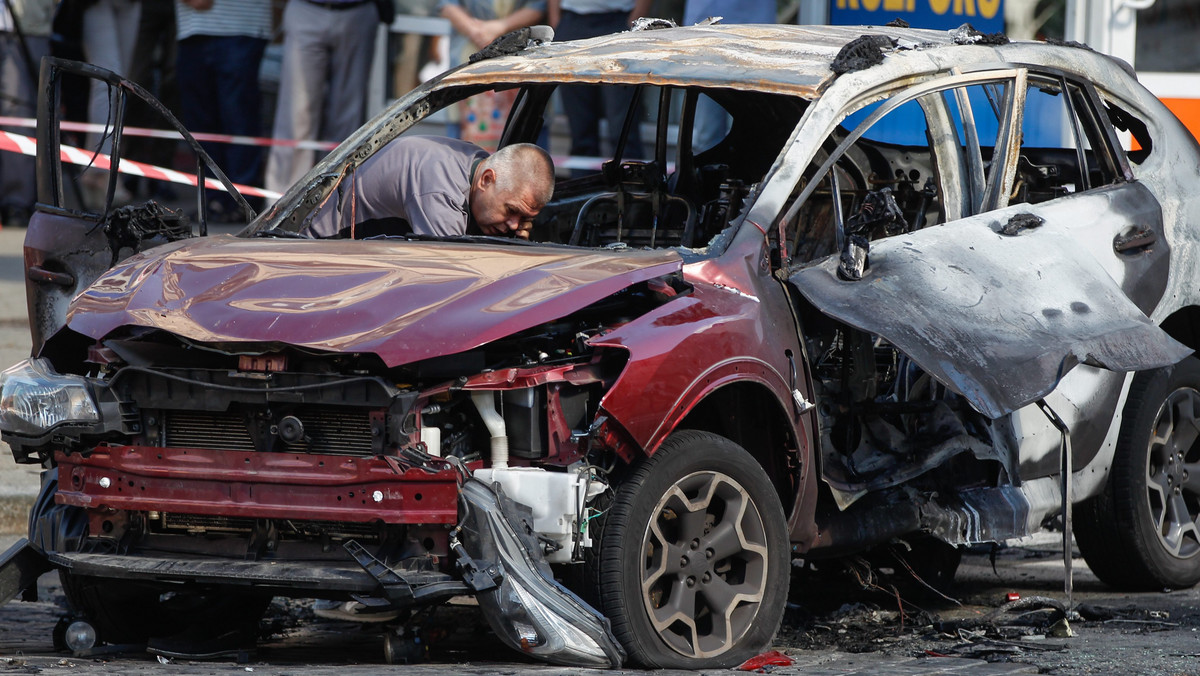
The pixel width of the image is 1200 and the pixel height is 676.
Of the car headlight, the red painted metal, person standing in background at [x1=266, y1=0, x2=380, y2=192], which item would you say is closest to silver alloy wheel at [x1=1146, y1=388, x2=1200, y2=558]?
the red painted metal

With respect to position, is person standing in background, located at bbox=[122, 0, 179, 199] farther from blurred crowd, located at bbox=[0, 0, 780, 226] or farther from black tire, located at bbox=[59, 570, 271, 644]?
black tire, located at bbox=[59, 570, 271, 644]

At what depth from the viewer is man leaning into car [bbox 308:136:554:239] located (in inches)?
263

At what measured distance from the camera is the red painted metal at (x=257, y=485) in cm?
503

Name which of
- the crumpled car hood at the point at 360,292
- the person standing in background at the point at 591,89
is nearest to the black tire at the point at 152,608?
the crumpled car hood at the point at 360,292

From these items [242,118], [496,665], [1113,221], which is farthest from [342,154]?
[242,118]

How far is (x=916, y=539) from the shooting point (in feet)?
22.4

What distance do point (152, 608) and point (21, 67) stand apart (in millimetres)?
9544

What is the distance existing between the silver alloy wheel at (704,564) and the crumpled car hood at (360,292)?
0.68 metres

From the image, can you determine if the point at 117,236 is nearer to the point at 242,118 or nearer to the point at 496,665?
the point at 496,665

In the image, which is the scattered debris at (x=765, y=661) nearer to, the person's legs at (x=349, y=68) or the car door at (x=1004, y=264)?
the car door at (x=1004, y=264)

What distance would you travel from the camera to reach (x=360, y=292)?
5371 mm

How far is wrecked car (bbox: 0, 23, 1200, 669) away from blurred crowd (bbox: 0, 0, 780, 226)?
540 cm

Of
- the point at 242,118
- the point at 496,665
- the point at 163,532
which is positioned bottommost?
the point at 496,665

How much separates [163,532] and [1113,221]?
3601 millimetres
